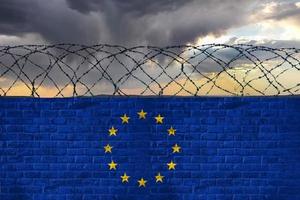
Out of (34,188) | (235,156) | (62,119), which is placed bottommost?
(34,188)

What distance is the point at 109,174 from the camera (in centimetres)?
603

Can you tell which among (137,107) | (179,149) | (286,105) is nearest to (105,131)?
(137,107)

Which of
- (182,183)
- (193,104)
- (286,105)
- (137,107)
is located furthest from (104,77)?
(286,105)

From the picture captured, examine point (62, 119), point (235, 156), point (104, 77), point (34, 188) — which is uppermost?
point (104, 77)

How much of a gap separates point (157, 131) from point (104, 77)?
81 centimetres

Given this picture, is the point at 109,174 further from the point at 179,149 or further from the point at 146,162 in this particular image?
the point at 179,149

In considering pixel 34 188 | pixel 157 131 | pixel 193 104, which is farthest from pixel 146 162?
pixel 34 188

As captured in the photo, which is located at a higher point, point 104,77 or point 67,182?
point 104,77

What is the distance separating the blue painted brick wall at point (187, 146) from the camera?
598 centimetres

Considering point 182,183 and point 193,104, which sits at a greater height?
point 193,104

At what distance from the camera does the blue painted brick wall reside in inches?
235

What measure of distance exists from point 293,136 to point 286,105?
1.12 feet

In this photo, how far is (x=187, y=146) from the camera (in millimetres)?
5977

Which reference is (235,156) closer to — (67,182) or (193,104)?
(193,104)
